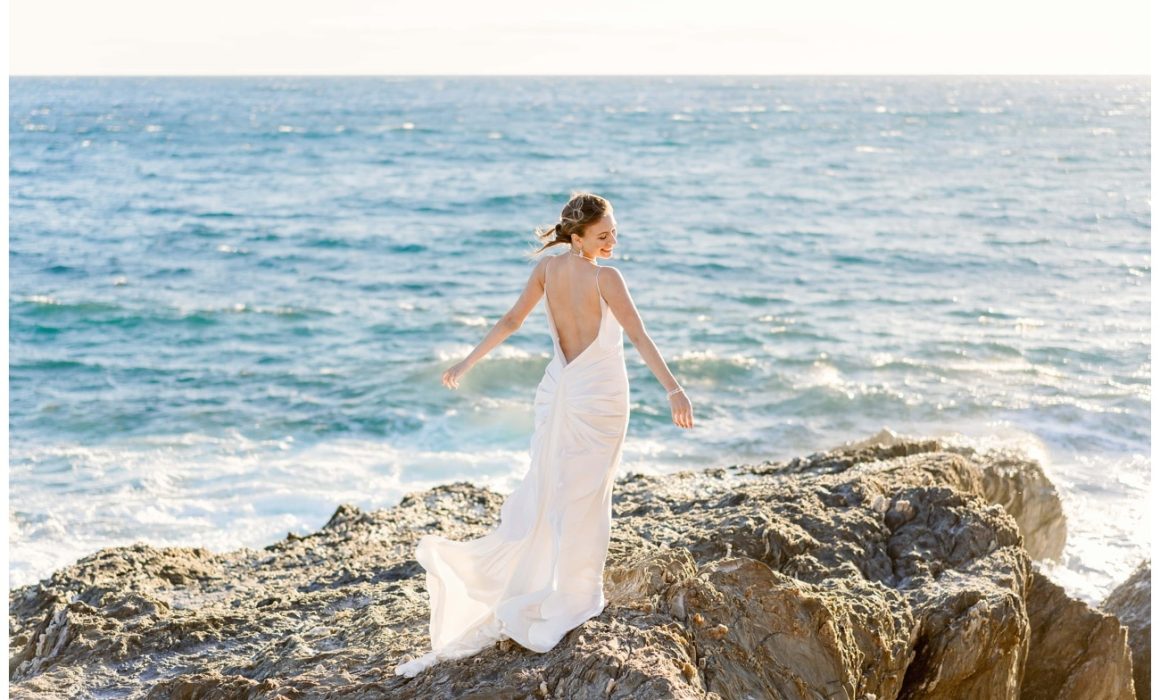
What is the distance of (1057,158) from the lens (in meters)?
48.0

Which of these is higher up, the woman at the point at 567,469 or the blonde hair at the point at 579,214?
the blonde hair at the point at 579,214

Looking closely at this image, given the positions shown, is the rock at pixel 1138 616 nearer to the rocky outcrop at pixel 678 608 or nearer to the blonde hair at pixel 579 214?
the rocky outcrop at pixel 678 608

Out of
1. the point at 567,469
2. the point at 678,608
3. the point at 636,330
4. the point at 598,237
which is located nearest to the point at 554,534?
the point at 567,469

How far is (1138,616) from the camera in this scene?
685 cm

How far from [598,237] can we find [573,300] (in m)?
0.28

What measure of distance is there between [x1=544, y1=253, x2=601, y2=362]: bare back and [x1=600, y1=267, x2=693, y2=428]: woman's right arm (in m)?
0.06

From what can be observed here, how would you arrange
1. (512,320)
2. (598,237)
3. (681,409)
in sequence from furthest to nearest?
1. (512,320)
2. (598,237)
3. (681,409)

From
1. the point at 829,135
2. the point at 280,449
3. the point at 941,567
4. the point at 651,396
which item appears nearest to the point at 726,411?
the point at 651,396

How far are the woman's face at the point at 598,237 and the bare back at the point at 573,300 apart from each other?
64 mm

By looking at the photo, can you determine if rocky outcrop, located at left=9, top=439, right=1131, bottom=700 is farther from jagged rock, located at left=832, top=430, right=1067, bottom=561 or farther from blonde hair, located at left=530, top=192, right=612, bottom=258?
blonde hair, located at left=530, top=192, right=612, bottom=258

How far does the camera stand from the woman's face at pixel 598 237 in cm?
462

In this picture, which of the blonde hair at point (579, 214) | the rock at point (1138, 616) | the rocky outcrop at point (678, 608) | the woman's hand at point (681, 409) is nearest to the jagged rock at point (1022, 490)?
the rocky outcrop at point (678, 608)

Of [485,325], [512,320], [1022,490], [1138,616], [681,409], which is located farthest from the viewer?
[485,325]

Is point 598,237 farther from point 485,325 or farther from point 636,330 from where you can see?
point 485,325
